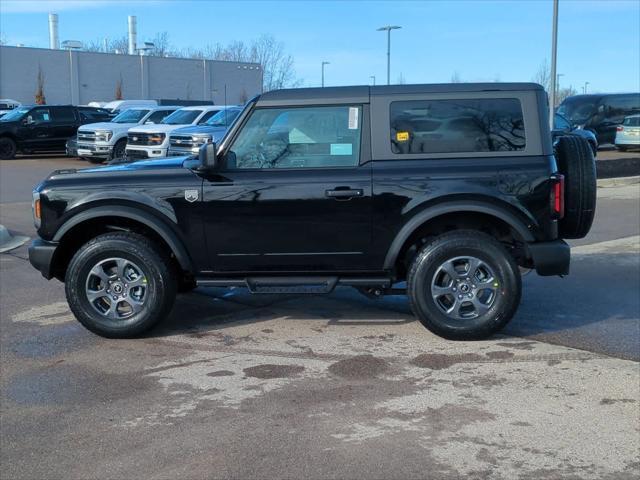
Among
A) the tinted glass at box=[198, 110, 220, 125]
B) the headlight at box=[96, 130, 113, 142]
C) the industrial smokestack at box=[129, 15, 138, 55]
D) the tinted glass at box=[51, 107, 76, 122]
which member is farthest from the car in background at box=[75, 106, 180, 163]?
the industrial smokestack at box=[129, 15, 138, 55]

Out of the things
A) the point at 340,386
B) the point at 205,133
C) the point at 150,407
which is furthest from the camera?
the point at 205,133

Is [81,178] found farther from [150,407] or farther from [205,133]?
[205,133]

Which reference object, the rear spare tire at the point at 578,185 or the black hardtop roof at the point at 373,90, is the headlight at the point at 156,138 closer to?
the black hardtop roof at the point at 373,90

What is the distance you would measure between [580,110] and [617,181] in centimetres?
1503

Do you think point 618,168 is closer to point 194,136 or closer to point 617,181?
point 617,181

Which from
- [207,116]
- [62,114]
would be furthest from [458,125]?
[62,114]

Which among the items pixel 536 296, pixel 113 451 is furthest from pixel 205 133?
pixel 113 451

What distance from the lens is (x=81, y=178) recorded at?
241 inches

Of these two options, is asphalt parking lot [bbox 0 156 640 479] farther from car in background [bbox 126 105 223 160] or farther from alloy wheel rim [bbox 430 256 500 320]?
car in background [bbox 126 105 223 160]

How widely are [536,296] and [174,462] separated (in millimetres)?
4728

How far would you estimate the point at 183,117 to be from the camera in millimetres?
22297

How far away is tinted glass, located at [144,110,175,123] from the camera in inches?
954

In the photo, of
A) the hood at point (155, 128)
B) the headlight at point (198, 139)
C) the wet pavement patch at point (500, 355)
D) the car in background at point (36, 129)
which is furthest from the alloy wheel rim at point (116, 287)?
the car in background at point (36, 129)

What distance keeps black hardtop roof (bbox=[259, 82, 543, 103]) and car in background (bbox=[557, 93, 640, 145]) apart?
Result: 92.4 ft
